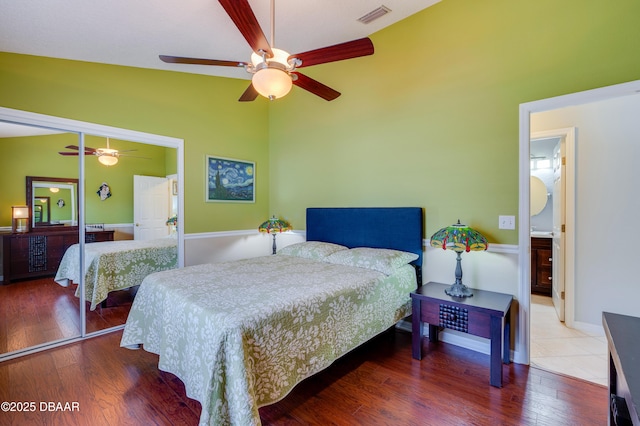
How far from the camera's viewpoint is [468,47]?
2605mm

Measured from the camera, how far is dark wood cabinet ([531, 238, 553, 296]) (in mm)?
4055

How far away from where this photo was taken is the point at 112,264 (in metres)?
2.99

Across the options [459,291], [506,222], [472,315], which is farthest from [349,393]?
[506,222]

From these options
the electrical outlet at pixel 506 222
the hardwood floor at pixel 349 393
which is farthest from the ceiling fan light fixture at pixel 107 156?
the electrical outlet at pixel 506 222

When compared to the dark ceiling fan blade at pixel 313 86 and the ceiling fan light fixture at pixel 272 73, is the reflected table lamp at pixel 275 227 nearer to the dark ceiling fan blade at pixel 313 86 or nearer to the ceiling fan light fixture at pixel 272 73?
the dark ceiling fan blade at pixel 313 86

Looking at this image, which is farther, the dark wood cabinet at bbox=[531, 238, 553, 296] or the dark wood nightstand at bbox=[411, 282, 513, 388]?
the dark wood cabinet at bbox=[531, 238, 553, 296]

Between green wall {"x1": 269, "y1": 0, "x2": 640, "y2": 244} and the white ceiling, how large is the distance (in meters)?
0.49

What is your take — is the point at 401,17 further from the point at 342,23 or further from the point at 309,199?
the point at 309,199

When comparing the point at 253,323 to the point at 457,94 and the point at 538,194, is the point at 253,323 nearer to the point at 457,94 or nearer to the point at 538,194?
the point at 457,94

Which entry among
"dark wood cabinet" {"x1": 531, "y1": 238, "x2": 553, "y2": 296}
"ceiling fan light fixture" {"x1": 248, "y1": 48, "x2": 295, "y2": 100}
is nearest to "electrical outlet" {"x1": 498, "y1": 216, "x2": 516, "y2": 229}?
"ceiling fan light fixture" {"x1": 248, "y1": 48, "x2": 295, "y2": 100}

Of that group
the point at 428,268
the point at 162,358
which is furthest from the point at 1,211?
the point at 428,268

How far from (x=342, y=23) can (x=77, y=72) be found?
259 cm

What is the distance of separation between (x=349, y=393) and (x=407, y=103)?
271cm

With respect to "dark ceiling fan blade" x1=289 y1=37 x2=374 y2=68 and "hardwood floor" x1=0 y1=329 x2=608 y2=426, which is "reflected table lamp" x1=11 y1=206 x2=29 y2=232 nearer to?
"hardwood floor" x1=0 y1=329 x2=608 y2=426
